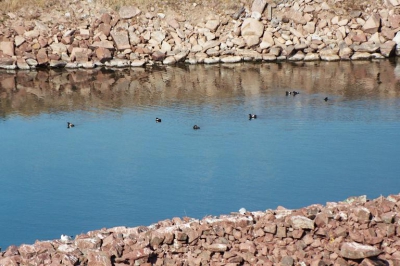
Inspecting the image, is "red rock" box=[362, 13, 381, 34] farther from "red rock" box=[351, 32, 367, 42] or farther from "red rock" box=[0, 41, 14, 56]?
"red rock" box=[0, 41, 14, 56]

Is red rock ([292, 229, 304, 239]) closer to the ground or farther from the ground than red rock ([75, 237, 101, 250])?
farther from the ground

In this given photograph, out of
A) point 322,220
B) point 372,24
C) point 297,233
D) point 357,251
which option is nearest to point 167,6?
point 372,24

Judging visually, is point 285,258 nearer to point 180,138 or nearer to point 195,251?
point 195,251

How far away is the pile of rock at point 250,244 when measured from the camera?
13.6 metres

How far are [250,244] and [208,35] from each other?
3064 cm

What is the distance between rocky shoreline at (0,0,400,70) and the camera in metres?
42.4

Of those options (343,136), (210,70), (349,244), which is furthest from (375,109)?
(349,244)

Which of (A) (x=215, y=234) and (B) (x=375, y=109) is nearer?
(A) (x=215, y=234)

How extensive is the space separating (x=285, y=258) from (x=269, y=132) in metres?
13.2

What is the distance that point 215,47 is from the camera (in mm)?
43031

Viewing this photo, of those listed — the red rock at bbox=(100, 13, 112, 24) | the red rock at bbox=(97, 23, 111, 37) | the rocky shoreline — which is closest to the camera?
the rocky shoreline

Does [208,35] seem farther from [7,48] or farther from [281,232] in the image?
[281,232]

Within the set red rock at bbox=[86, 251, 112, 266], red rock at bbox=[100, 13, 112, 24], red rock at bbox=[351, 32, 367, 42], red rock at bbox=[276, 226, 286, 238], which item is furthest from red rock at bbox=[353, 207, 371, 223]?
red rock at bbox=[100, 13, 112, 24]

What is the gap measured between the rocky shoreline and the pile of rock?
28.6 meters
